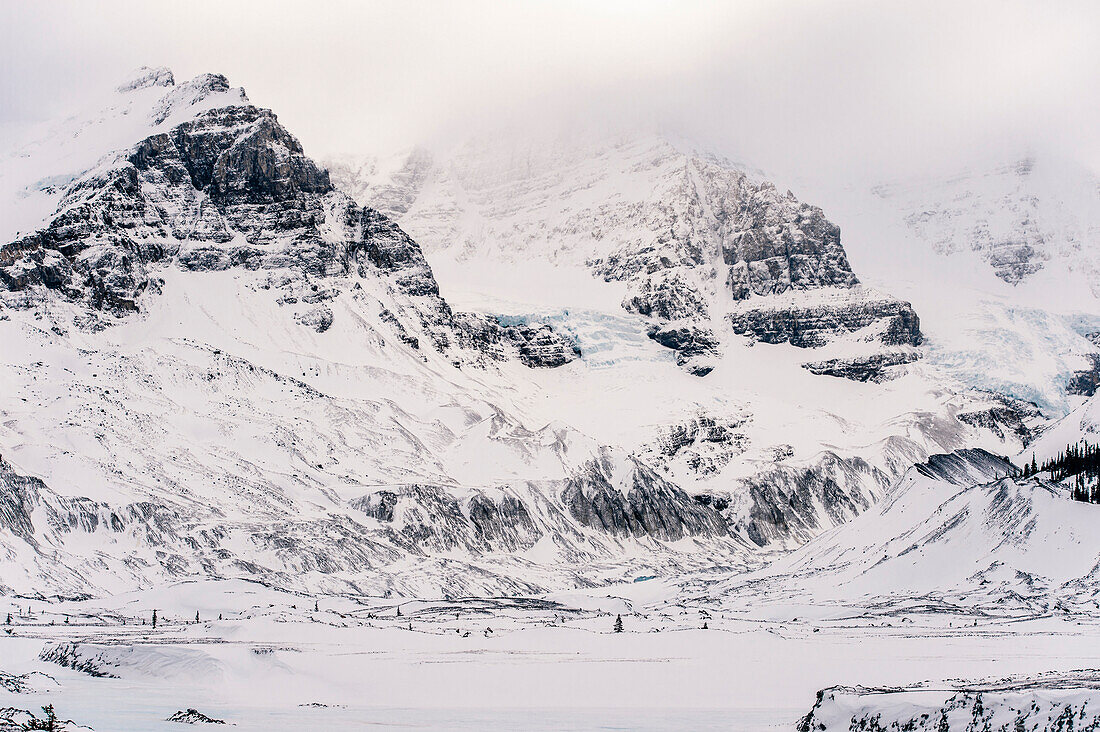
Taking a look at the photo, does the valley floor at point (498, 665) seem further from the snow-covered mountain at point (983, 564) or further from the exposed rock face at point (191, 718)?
the snow-covered mountain at point (983, 564)

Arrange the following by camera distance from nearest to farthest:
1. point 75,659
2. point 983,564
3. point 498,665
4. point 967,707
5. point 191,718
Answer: point 967,707 < point 191,718 < point 75,659 < point 498,665 < point 983,564

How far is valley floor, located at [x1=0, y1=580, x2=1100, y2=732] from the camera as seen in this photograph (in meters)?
73.0

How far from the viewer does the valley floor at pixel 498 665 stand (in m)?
73.0

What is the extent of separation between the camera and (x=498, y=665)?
97375mm

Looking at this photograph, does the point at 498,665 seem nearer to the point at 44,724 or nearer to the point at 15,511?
the point at 44,724

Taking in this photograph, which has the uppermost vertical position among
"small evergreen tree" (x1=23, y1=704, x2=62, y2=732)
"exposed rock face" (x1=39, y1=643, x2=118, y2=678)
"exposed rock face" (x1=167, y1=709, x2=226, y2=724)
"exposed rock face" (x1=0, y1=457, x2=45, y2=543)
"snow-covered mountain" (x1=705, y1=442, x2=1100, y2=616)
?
"exposed rock face" (x1=0, y1=457, x2=45, y2=543)

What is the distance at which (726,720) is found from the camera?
231ft

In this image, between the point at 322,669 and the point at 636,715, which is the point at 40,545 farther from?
the point at 636,715

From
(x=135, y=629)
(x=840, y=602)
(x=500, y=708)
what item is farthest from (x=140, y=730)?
(x=840, y=602)

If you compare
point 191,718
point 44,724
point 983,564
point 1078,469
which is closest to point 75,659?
point 191,718

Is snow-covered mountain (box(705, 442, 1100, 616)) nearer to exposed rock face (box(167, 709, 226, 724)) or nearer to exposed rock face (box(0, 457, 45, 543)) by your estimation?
exposed rock face (box(167, 709, 226, 724))

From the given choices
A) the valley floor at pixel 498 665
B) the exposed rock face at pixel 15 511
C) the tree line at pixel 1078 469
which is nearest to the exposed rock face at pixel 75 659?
the valley floor at pixel 498 665

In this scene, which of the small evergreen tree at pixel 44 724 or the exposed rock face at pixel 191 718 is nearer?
the small evergreen tree at pixel 44 724

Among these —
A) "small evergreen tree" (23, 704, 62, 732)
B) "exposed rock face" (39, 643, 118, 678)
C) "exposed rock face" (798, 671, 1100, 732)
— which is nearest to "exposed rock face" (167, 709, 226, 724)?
"small evergreen tree" (23, 704, 62, 732)
